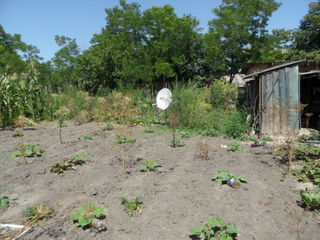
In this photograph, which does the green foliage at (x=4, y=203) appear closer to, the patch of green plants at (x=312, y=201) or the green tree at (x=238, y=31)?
the patch of green plants at (x=312, y=201)

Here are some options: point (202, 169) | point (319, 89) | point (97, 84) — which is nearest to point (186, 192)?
point (202, 169)

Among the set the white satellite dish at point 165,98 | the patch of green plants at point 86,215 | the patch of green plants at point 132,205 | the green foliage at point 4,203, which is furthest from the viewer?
the white satellite dish at point 165,98

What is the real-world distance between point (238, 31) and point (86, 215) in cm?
1759

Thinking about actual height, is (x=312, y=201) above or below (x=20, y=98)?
below

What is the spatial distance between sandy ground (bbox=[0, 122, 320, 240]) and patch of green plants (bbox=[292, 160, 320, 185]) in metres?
0.15

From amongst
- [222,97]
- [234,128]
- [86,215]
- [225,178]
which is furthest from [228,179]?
[222,97]

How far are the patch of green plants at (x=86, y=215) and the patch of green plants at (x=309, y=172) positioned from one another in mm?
2703

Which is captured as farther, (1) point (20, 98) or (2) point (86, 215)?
(1) point (20, 98)

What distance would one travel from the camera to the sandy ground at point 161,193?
1.98 meters

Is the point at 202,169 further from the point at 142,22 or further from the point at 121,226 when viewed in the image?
the point at 142,22

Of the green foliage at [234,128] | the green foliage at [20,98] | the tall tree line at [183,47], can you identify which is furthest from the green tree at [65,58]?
the green foliage at [234,128]

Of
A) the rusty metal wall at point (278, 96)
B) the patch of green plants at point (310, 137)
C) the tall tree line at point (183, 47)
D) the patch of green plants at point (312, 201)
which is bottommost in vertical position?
the patch of green plants at point (312, 201)

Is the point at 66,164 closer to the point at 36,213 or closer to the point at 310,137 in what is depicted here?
the point at 36,213

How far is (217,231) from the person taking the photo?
1.87 meters
